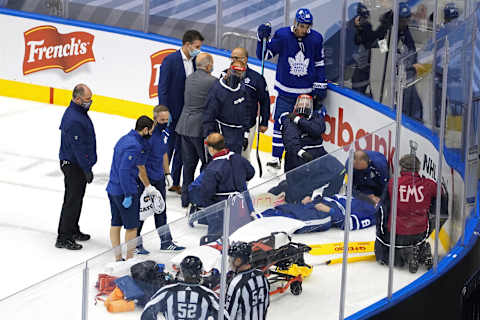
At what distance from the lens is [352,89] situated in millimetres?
10688

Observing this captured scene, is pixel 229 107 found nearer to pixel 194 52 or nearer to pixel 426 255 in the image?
pixel 194 52

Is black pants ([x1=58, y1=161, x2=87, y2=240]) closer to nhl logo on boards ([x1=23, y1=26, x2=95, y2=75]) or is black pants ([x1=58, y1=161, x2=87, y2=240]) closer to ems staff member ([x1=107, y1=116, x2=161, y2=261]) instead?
ems staff member ([x1=107, y1=116, x2=161, y2=261])

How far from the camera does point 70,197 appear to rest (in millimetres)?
8797

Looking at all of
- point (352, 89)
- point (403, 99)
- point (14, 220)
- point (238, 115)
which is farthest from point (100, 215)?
Result: point (403, 99)

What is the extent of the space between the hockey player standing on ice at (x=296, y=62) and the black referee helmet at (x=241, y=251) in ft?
15.3

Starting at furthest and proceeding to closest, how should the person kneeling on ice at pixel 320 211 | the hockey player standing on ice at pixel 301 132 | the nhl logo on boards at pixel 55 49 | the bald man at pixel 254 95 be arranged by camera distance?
the nhl logo on boards at pixel 55 49, the bald man at pixel 254 95, the hockey player standing on ice at pixel 301 132, the person kneeling on ice at pixel 320 211

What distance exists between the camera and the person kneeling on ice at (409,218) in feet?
23.9

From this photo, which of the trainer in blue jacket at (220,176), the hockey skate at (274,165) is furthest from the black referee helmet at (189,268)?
the hockey skate at (274,165)

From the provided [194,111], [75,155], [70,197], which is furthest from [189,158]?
[75,155]

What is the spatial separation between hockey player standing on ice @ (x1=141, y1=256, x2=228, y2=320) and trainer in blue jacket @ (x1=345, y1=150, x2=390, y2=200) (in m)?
1.35

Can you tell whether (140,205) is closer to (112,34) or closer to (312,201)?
(312,201)

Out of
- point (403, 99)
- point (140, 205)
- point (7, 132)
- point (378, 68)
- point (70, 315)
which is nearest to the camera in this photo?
point (70, 315)

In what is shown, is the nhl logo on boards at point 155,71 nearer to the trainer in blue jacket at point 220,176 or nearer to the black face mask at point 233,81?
the black face mask at point 233,81

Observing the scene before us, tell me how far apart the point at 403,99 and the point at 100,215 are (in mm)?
3702
